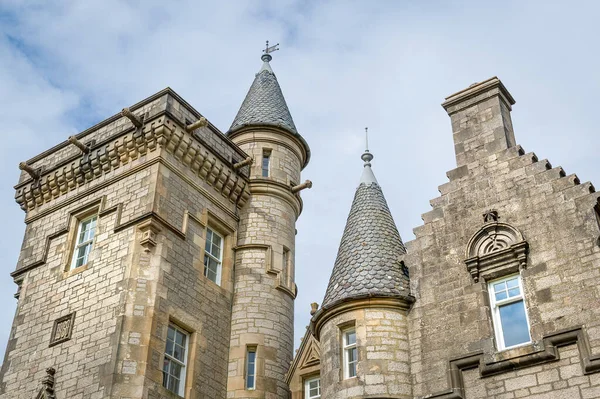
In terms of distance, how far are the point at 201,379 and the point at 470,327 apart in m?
6.20

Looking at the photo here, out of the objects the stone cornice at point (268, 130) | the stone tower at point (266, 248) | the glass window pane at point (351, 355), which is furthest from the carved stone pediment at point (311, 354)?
the stone cornice at point (268, 130)

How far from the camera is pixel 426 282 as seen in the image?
16.3m

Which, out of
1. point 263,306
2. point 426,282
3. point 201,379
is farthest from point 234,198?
point 426,282

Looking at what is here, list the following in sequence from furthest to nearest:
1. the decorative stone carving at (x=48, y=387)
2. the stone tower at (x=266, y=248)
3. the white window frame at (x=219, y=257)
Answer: the white window frame at (x=219, y=257) < the stone tower at (x=266, y=248) < the decorative stone carving at (x=48, y=387)

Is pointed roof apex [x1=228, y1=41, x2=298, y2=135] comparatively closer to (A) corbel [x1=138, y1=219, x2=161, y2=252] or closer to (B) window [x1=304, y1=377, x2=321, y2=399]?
(A) corbel [x1=138, y1=219, x2=161, y2=252]

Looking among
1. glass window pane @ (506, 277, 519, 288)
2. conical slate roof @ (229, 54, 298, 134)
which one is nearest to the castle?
glass window pane @ (506, 277, 519, 288)

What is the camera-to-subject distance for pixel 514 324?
14914 millimetres

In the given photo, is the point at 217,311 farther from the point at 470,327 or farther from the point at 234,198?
the point at 470,327

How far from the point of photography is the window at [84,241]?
1934 cm

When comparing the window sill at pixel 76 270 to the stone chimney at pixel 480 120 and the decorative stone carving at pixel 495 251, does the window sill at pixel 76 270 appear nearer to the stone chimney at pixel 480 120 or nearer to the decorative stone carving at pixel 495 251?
the decorative stone carving at pixel 495 251

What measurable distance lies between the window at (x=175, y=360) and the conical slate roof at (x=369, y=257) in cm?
340

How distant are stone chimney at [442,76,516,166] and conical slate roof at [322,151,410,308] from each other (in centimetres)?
227

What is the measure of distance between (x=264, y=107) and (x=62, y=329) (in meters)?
9.34

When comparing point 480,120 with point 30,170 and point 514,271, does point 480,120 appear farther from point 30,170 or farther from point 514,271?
point 30,170
